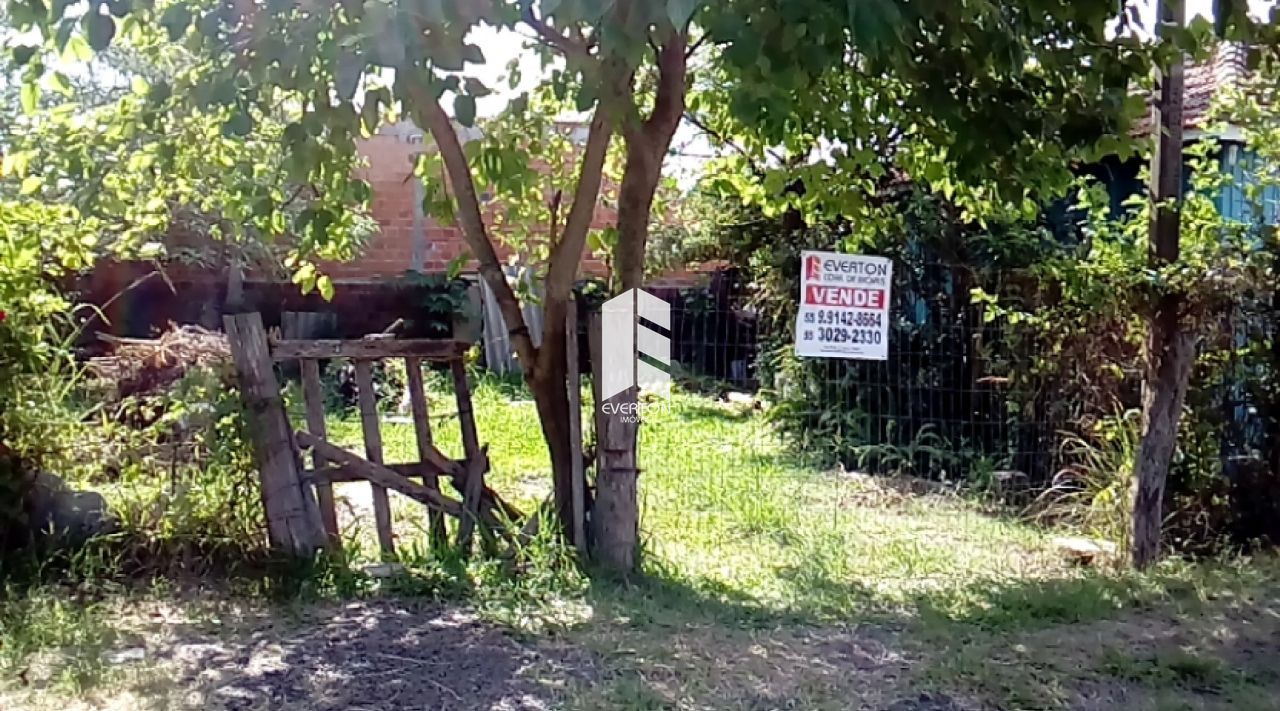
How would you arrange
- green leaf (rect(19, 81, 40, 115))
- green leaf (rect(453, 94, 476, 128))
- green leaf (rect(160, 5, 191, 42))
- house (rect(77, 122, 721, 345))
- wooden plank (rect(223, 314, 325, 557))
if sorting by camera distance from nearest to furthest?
green leaf (rect(160, 5, 191, 42)) < green leaf (rect(453, 94, 476, 128)) < green leaf (rect(19, 81, 40, 115)) < wooden plank (rect(223, 314, 325, 557)) < house (rect(77, 122, 721, 345))

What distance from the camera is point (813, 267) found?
5605 millimetres

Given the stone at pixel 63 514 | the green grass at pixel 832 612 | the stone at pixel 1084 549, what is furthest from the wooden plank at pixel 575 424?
the stone at pixel 1084 549

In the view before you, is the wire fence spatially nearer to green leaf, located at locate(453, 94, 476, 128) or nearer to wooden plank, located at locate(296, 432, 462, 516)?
wooden plank, located at locate(296, 432, 462, 516)

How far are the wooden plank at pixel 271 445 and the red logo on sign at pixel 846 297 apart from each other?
2635 millimetres

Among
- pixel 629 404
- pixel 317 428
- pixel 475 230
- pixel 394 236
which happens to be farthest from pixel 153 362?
pixel 394 236

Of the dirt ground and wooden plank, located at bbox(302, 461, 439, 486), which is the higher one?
wooden plank, located at bbox(302, 461, 439, 486)

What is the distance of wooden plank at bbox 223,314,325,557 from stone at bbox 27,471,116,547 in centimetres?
77

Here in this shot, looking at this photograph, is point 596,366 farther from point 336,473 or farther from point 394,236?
point 394,236

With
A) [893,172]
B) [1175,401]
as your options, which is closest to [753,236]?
[893,172]

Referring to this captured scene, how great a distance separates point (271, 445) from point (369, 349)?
0.64 meters

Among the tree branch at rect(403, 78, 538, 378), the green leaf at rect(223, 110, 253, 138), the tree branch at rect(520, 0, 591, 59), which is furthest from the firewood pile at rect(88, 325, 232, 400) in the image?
the tree branch at rect(520, 0, 591, 59)

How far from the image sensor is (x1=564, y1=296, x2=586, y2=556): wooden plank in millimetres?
5293

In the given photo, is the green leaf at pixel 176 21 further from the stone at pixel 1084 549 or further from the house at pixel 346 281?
the house at pixel 346 281

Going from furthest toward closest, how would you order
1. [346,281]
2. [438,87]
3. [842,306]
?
[346,281]
[842,306]
[438,87]
